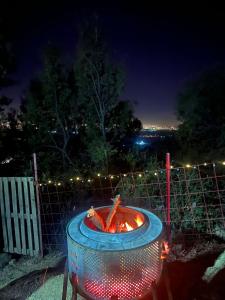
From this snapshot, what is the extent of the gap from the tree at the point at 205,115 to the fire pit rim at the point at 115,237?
5819 mm

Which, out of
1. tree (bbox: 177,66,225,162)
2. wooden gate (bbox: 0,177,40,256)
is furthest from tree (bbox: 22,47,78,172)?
tree (bbox: 177,66,225,162)

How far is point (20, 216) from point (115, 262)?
349cm

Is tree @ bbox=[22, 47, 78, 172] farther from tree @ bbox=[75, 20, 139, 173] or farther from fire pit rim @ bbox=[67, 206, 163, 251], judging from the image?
fire pit rim @ bbox=[67, 206, 163, 251]

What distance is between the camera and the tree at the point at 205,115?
8367mm

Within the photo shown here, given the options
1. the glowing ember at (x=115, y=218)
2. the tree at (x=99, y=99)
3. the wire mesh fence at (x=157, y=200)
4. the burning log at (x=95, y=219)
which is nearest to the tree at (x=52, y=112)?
the tree at (x=99, y=99)

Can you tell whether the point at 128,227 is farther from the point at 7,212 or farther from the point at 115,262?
the point at 7,212

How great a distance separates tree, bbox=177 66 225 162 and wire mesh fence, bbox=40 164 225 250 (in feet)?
4.78

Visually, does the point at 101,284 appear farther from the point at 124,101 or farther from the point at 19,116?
the point at 19,116

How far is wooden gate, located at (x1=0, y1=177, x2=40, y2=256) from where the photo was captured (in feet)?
17.2

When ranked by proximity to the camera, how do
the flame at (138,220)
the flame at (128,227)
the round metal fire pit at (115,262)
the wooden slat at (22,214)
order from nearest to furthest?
the round metal fire pit at (115,262) < the flame at (138,220) < the flame at (128,227) < the wooden slat at (22,214)

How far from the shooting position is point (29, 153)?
29.7ft

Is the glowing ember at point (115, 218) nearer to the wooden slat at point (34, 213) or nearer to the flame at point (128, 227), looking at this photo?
the flame at point (128, 227)

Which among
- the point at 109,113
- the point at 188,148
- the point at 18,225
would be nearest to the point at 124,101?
the point at 109,113

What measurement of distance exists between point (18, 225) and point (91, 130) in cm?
402
